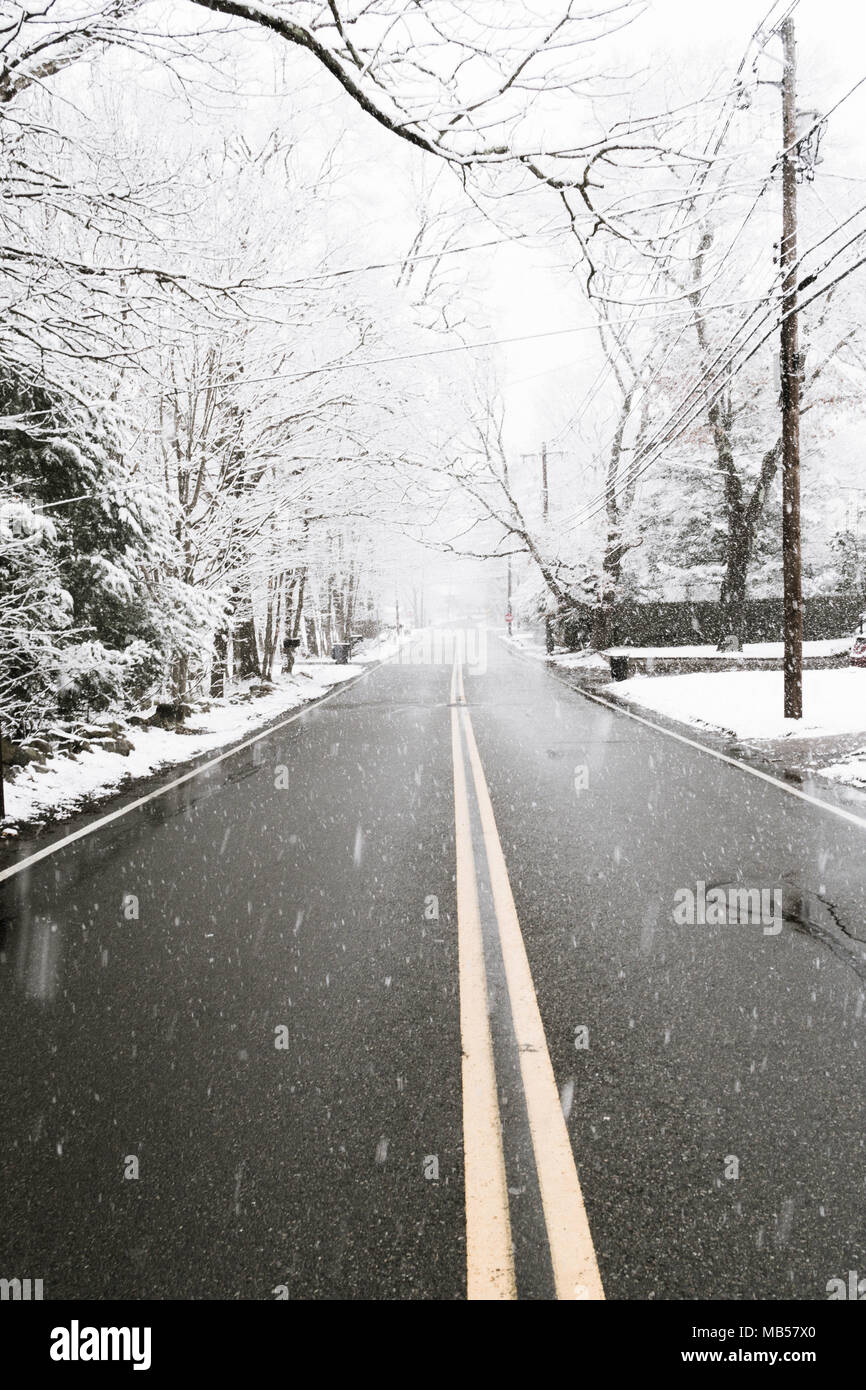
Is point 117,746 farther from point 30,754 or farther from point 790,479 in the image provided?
point 790,479

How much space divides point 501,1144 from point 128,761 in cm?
1022

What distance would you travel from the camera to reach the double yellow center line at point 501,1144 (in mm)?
2387

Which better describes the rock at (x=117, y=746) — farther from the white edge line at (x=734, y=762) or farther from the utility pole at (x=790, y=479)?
the utility pole at (x=790, y=479)

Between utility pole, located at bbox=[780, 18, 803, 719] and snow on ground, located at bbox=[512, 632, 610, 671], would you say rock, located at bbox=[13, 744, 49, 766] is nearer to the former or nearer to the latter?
utility pole, located at bbox=[780, 18, 803, 719]

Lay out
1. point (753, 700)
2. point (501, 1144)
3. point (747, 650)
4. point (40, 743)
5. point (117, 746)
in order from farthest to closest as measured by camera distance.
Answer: point (747, 650) < point (753, 700) < point (117, 746) < point (40, 743) < point (501, 1144)

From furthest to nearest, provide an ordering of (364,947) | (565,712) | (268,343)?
1. (565,712)
2. (268,343)
3. (364,947)

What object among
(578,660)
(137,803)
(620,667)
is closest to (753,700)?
(620,667)

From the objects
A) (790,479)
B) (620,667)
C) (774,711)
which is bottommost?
(774,711)

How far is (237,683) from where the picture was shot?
25.3 meters

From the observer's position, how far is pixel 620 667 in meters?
26.2

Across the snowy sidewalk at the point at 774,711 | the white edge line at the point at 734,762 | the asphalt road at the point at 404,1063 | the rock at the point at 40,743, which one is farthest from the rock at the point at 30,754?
the snowy sidewalk at the point at 774,711

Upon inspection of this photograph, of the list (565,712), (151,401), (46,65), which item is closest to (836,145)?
(565,712)
